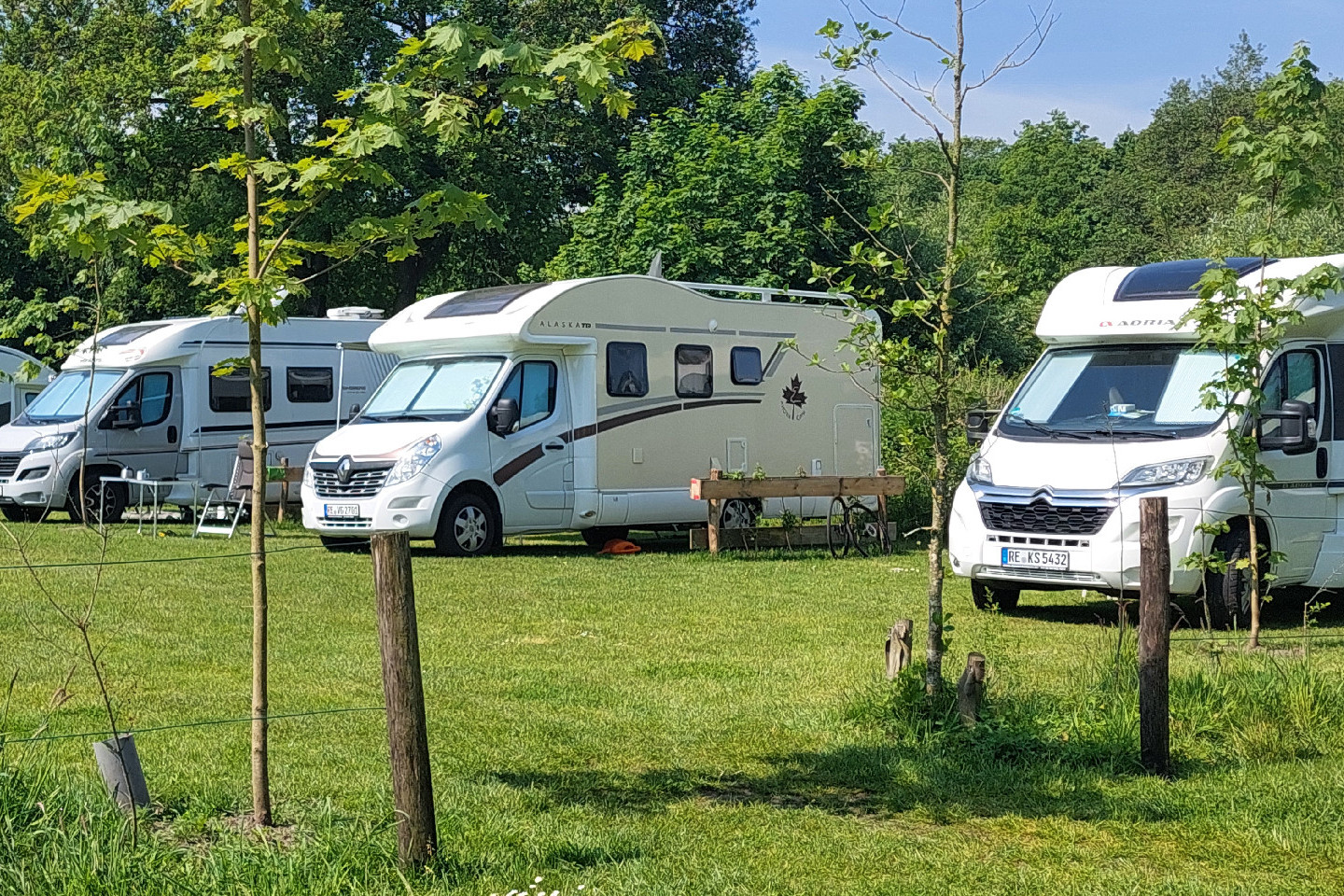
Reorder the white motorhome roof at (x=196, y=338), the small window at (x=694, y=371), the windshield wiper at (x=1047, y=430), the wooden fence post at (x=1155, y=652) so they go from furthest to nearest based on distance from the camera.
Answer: the white motorhome roof at (x=196, y=338), the small window at (x=694, y=371), the windshield wiper at (x=1047, y=430), the wooden fence post at (x=1155, y=652)

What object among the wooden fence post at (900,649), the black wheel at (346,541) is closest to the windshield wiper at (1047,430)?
the wooden fence post at (900,649)

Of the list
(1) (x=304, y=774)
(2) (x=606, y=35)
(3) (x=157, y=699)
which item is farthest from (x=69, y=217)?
(3) (x=157, y=699)

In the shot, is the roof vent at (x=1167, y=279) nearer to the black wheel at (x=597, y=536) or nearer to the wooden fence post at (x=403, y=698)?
the black wheel at (x=597, y=536)

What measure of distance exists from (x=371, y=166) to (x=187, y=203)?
1085 inches

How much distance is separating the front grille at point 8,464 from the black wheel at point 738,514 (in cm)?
878

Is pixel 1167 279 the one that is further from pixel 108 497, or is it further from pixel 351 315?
pixel 108 497

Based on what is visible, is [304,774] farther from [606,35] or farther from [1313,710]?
[1313,710]

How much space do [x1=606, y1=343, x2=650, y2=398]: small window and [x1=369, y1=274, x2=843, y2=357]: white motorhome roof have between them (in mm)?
372

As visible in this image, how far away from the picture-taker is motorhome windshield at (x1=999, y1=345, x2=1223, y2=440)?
1118 cm

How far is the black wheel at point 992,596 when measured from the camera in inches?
477

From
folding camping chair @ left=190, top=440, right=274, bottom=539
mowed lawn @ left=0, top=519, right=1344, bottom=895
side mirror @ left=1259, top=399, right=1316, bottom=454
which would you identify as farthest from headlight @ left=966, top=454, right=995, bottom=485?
folding camping chair @ left=190, top=440, right=274, bottom=539

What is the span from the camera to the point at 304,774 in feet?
20.5

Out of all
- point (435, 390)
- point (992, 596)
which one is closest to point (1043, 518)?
point (992, 596)

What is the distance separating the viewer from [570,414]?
16.6 metres
